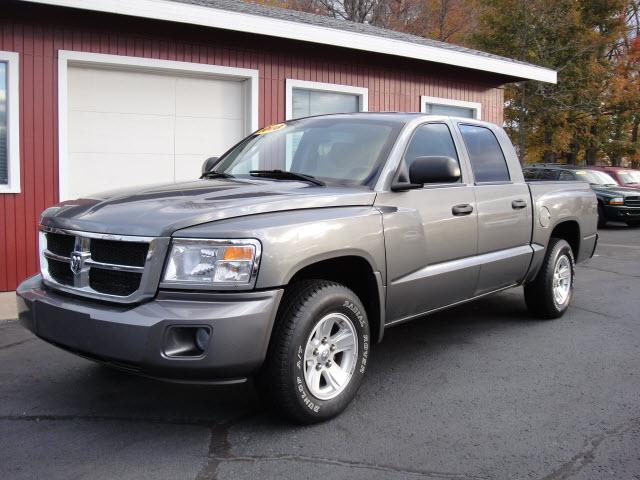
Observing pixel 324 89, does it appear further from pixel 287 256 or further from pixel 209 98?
pixel 287 256

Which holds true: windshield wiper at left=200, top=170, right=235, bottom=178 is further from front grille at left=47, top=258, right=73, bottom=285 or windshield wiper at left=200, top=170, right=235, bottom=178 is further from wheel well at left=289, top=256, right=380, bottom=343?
front grille at left=47, top=258, right=73, bottom=285

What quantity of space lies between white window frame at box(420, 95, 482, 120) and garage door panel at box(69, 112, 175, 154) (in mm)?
4767

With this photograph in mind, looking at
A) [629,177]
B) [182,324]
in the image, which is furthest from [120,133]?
[629,177]

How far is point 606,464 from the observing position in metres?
3.11

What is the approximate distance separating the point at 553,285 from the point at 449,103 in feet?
21.7

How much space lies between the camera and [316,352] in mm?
3520

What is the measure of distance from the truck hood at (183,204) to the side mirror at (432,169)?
0.38 m

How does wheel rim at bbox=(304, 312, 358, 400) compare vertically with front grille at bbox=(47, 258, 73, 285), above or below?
below

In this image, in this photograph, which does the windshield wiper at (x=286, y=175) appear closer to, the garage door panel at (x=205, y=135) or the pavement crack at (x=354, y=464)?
the pavement crack at (x=354, y=464)

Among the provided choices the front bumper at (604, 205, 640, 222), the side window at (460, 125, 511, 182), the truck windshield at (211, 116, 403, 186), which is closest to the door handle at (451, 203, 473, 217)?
the side window at (460, 125, 511, 182)

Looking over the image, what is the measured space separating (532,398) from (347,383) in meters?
1.26

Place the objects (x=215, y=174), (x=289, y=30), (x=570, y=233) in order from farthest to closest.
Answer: (x=289, y=30)
(x=570, y=233)
(x=215, y=174)

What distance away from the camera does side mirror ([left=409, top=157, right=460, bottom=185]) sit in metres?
4.07

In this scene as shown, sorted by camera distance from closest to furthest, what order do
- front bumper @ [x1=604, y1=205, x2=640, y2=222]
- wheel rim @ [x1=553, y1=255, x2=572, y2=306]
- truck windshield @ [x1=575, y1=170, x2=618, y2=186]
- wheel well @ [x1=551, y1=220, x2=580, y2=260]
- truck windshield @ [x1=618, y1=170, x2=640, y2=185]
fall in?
1. wheel rim @ [x1=553, y1=255, x2=572, y2=306]
2. wheel well @ [x1=551, y1=220, x2=580, y2=260]
3. front bumper @ [x1=604, y1=205, x2=640, y2=222]
4. truck windshield @ [x1=575, y1=170, x2=618, y2=186]
5. truck windshield @ [x1=618, y1=170, x2=640, y2=185]
